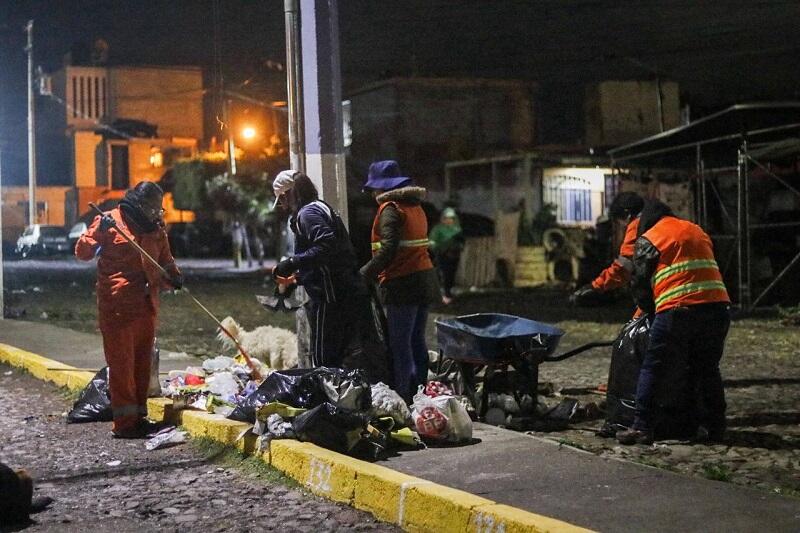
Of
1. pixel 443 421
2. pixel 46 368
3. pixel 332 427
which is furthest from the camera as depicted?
pixel 46 368

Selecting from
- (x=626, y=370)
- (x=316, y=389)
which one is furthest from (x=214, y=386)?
(x=626, y=370)

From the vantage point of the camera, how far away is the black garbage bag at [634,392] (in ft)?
22.1

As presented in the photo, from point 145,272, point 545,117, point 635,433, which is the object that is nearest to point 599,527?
point 635,433

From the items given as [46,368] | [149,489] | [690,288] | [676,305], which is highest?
[690,288]

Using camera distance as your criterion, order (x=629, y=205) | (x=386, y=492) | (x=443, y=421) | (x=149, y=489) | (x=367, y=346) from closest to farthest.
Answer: (x=386, y=492) → (x=149, y=489) → (x=443, y=421) → (x=367, y=346) → (x=629, y=205)

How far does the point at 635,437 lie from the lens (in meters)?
6.73

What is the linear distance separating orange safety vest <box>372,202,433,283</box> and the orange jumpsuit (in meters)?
1.62

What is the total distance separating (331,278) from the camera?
22.8 feet

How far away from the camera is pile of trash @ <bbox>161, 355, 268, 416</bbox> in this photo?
25.3ft

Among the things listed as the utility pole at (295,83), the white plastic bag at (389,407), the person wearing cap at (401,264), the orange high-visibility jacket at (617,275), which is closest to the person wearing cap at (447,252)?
the utility pole at (295,83)

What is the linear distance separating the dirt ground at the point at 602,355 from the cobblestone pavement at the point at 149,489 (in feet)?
6.89

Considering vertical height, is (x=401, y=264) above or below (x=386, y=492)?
above

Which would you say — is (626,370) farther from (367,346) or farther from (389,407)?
(367,346)

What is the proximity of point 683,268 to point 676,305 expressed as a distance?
240 millimetres
